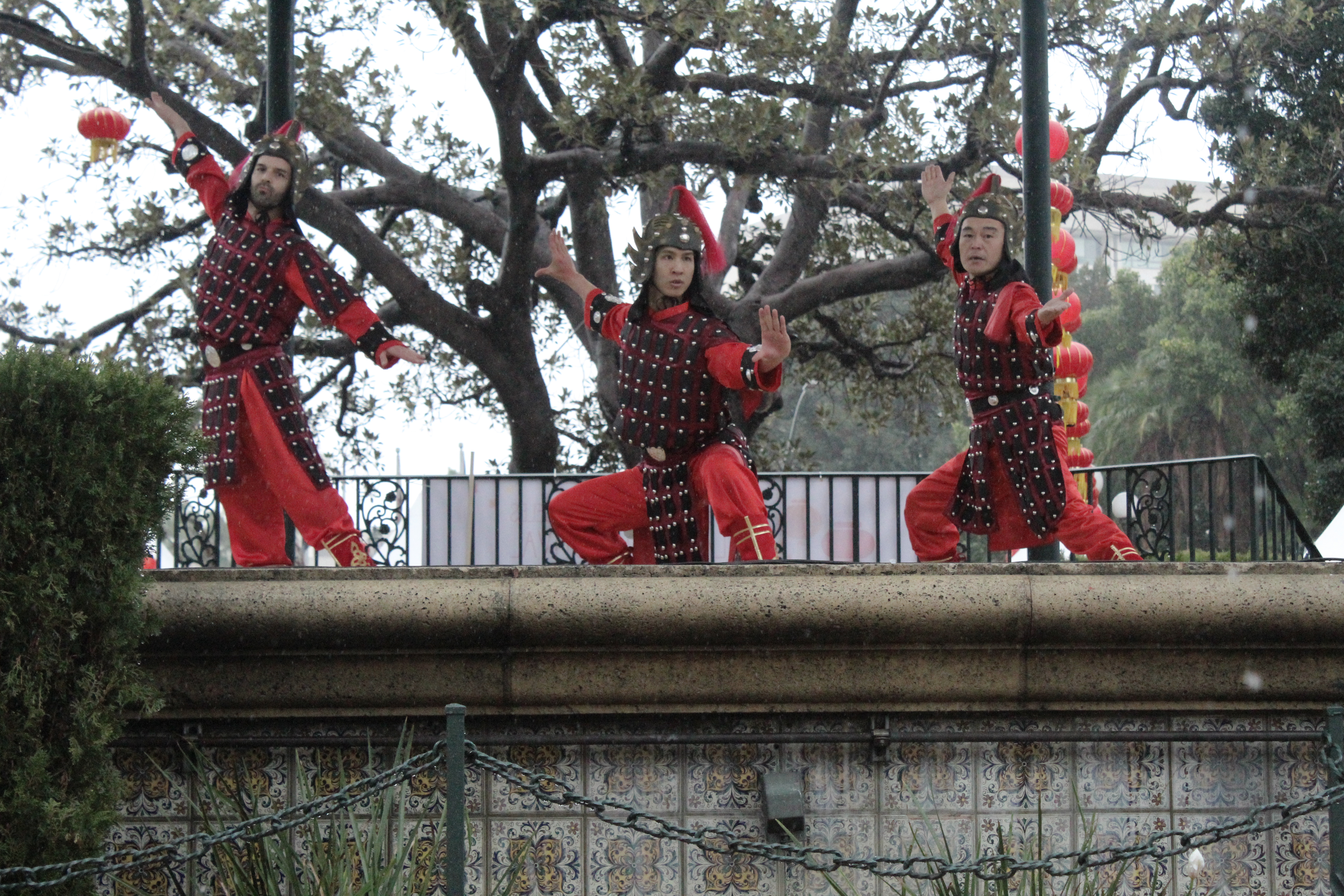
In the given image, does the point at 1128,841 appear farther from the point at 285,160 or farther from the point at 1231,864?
the point at 285,160

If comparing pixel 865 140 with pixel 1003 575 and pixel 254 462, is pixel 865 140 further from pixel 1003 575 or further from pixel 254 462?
pixel 1003 575

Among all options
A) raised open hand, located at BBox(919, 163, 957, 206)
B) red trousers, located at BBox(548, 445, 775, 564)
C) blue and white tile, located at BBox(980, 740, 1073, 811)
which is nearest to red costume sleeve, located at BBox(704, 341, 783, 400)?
red trousers, located at BBox(548, 445, 775, 564)

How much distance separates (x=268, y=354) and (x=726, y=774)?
2.75 m

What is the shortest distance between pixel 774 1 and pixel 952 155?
1441 mm

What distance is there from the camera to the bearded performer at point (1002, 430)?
5410 mm

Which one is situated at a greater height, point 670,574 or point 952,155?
point 952,155

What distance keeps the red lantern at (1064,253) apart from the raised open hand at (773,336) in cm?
404

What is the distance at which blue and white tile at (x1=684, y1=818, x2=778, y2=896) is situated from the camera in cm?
389

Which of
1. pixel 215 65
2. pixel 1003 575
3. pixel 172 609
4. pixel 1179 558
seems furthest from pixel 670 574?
pixel 1179 558

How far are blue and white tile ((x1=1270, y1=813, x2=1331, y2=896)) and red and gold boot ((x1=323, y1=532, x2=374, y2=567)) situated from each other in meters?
3.30

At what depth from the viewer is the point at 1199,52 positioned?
10.4 m

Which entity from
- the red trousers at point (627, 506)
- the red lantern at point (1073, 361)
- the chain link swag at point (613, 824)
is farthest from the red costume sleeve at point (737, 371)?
the red lantern at point (1073, 361)

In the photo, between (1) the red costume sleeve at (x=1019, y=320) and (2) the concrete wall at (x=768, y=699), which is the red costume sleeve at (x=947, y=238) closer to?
(1) the red costume sleeve at (x=1019, y=320)

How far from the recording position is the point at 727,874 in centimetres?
390
